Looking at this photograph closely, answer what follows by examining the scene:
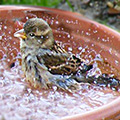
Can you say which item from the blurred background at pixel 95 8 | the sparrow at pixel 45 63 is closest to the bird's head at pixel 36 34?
the sparrow at pixel 45 63

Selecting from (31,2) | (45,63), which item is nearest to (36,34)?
(45,63)

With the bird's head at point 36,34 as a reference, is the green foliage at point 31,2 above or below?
below

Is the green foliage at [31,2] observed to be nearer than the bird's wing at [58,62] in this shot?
No

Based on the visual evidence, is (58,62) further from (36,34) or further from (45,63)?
(36,34)

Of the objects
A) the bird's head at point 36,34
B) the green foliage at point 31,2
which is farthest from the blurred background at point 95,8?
the bird's head at point 36,34

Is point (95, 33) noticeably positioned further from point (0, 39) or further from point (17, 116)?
point (17, 116)

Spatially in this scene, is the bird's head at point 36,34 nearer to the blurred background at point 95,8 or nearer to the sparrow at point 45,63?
the sparrow at point 45,63

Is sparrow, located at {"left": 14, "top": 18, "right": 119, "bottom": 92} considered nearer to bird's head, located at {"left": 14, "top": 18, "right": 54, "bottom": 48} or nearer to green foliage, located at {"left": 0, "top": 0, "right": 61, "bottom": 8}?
bird's head, located at {"left": 14, "top": 18, "right": 54, "bottom": 48}
